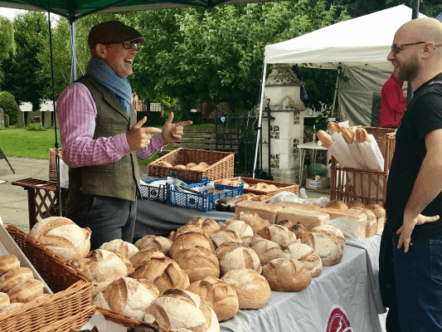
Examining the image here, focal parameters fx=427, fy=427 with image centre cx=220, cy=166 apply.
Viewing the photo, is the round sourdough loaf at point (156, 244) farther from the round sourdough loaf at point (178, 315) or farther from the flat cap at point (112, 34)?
the flat cap at point (112, 34)

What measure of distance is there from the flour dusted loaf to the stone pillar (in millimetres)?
6600

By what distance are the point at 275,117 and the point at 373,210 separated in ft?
17.9

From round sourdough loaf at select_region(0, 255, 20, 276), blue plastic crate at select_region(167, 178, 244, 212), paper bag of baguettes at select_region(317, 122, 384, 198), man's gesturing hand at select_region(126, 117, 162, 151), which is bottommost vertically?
blue plastic crate at select_region(167, 178, 244, 212)

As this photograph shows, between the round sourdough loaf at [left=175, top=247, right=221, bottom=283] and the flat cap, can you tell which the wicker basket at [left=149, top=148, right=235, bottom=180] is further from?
the round sourdough loaf at [left=175, top=247, right=221, bottom=283]

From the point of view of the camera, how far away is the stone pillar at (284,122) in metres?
7.91

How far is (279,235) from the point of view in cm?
201

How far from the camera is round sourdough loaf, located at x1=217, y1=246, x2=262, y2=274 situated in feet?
5.51

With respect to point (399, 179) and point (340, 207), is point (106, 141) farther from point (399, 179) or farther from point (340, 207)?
point (340, 207)

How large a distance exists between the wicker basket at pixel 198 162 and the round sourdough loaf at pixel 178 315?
296 centimetres

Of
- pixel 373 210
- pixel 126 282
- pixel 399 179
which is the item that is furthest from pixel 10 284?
pixel 373 210

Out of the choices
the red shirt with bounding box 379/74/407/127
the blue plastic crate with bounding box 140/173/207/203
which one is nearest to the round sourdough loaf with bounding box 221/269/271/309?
the blue plastic crate with bounding box 140/173/207/203

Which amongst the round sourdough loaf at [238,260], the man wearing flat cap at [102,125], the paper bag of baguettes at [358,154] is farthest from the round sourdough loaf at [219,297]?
the paper bag of baguettes at [358,154]

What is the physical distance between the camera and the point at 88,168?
6.95 feet

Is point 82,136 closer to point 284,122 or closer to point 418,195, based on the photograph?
point 418,195
